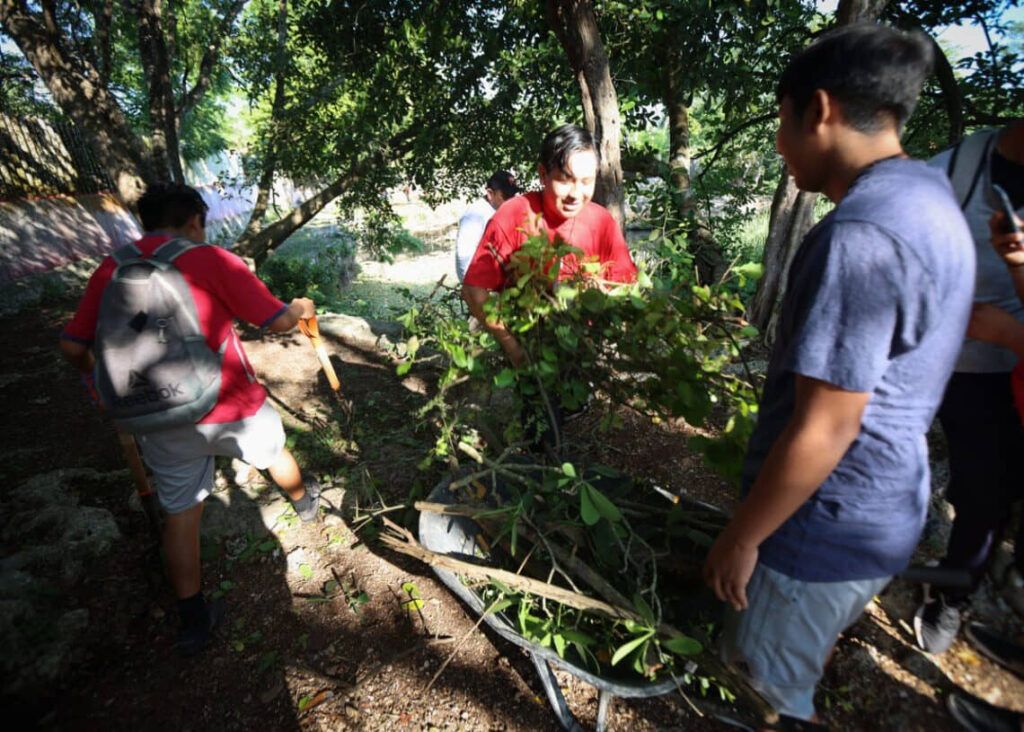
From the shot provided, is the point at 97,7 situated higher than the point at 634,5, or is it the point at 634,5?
the point at 97,7

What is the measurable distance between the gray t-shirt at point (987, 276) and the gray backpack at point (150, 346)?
2727 mm

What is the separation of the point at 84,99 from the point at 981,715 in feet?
23.7

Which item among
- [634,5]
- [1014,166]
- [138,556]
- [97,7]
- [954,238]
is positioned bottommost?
[138,556]

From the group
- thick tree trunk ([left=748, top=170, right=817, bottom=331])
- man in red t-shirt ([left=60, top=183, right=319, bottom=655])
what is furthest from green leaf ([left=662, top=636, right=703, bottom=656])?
thick tree trunk ([left=748, top=170, right=817, bottom=331])

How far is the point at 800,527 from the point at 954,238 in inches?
27.2

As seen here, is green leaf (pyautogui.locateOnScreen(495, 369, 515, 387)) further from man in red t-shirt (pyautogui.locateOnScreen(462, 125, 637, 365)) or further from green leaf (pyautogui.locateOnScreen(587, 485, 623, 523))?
green leaf (pyautogui.locateOnScreen(587, 485, 623, 523))

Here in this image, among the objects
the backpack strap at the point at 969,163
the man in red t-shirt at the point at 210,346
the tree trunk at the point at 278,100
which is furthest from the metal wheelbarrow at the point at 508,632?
the tree trunk at the point at 278,100

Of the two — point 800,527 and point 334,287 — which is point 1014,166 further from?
point 334,287

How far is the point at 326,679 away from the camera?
212 cm

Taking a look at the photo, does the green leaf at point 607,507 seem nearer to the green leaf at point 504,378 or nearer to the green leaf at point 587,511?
the green leaf at point 587,511

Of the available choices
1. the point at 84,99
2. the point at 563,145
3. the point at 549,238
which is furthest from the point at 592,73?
the point at 84,99

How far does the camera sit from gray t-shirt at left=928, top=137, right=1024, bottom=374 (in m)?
1.47

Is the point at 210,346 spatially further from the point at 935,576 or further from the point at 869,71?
the point at 935,576

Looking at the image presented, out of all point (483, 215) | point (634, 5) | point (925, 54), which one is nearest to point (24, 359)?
point (483, 215)
